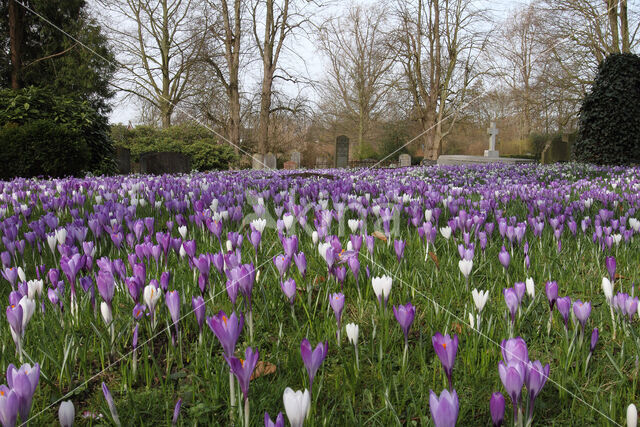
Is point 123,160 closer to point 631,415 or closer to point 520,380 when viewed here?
point 520,380

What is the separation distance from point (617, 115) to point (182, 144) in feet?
64.4

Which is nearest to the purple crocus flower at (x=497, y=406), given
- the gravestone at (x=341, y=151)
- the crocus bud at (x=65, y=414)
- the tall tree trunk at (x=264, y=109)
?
the crocus bud at (x=65, y=414)

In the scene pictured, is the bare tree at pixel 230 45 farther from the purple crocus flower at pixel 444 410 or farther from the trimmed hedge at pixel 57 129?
the purple crocus flower at pixel 444 410

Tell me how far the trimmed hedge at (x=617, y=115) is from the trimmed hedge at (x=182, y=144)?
15.9m

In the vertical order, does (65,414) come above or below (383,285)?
below

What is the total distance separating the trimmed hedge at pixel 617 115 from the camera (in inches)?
599

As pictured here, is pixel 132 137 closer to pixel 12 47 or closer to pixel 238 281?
pixel 12 47

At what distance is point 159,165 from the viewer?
14.3m

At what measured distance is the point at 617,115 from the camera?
15.3 meters

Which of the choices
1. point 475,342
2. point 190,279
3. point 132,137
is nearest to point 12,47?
point 132,137

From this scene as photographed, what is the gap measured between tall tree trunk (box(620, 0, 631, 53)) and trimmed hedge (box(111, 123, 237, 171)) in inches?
899

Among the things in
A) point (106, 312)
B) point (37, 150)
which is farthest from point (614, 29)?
point (106, 312)

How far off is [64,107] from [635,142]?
17866 millimetres

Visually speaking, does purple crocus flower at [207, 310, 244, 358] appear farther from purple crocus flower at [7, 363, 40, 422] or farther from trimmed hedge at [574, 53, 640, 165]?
trimmed hedge at [574, 53, 640, 165]
